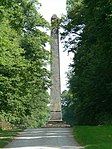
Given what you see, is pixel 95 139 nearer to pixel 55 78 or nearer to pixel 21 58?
Result: pixel 21 58

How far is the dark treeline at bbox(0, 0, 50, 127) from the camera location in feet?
78.4

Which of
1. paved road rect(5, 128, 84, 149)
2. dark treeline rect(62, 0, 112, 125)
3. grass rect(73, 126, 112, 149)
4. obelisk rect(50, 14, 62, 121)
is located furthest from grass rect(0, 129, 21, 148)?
obelisk rect(50, 14, 62, 121)

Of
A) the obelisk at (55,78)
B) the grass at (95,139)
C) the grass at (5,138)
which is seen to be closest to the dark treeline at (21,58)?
the obelisk at (55,78)

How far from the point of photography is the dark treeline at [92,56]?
27.0 metres

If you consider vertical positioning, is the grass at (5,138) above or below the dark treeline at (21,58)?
below

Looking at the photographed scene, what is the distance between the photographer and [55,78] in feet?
159

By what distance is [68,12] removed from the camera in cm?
4850

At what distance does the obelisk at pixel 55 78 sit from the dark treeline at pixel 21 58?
4.50 ft

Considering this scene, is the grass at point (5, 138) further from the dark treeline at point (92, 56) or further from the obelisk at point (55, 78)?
the obelisk at point (55, 78)

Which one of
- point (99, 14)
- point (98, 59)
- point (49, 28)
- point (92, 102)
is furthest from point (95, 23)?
point (49, 28)

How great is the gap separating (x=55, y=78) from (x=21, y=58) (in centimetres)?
1512

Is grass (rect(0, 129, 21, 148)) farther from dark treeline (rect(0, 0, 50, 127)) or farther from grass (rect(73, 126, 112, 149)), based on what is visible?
grass (rect(73, 126, 112, 149))

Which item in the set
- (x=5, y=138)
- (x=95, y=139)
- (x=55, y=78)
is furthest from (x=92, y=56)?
(x=95, y=139)

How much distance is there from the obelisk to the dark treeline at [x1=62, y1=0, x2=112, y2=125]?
119cm
